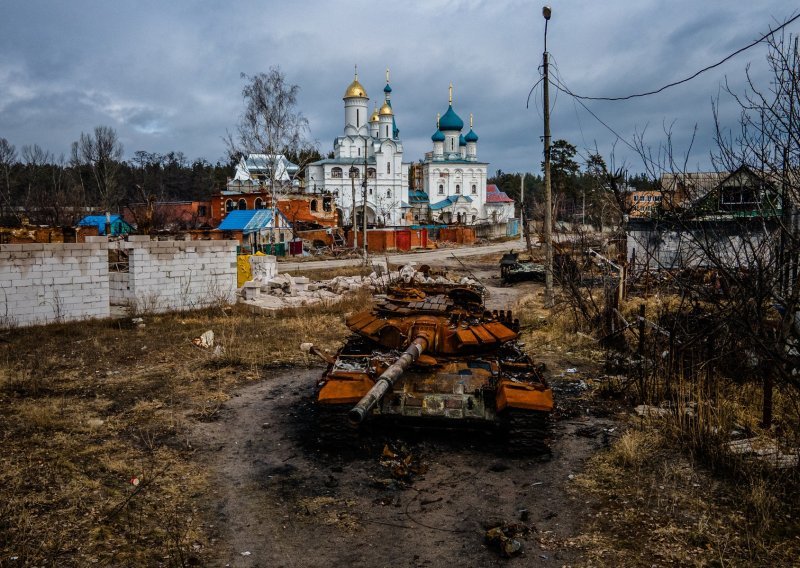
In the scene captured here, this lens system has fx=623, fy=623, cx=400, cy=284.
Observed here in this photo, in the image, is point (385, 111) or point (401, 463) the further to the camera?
point (385, 111)

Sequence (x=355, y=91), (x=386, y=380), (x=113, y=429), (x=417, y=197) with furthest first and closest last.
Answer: (x=417, y=197) < (x=355, y=91) < (x=113, y=429) < (x=386, y=380)

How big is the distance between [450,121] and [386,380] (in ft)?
221

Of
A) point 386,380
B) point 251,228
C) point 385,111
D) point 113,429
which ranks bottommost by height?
point 113,429

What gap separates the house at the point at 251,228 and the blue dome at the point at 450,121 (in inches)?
1462

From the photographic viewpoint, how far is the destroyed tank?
6.45m

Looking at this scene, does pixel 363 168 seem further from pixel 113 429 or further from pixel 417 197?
pixel 113 429

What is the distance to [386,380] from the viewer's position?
6055mm

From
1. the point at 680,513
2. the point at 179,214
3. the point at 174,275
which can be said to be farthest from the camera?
the point at 179,214

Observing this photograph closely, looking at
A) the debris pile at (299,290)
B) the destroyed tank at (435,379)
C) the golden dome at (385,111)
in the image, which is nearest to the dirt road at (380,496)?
the destroyed tank at (435,379)

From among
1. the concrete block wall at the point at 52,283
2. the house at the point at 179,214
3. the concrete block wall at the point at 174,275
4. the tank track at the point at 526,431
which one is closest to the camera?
the tank track at the point at 526,431

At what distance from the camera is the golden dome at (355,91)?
59.8 meters

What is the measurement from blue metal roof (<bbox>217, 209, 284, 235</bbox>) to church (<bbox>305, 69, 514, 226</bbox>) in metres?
16.9

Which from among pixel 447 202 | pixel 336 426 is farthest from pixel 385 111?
pixel 336 426

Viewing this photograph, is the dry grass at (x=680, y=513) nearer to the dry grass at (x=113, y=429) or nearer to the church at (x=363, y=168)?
the dry grass at (x=113, y=429)
